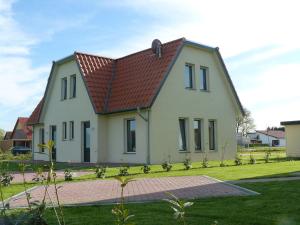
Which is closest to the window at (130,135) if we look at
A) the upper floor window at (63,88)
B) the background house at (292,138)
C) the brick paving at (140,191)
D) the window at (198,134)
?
the window at (198,134)

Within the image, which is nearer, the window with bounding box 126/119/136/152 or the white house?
the window with bounding box 126/119/136/152

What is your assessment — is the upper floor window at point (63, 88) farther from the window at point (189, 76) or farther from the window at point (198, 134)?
the window at point (198, 134)

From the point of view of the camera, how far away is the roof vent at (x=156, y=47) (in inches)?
934

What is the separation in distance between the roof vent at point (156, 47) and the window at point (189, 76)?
1.79 m

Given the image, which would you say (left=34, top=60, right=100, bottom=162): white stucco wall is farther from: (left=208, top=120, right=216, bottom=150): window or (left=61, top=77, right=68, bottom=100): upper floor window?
(left=208, top=120, right=216, bottom=150): window

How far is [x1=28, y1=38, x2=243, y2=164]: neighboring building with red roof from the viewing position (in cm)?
2253

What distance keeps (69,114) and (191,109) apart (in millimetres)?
7755

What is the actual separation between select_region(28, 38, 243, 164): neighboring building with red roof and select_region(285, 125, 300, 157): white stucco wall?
18.3 feet

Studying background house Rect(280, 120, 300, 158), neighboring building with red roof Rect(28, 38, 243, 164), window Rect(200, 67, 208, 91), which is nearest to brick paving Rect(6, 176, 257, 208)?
neighboring building with red roof Rect(28, 38, 243, 164)

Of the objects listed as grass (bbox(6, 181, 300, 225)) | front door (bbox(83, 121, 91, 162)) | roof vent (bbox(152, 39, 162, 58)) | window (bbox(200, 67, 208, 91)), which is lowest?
grass (bbox(6, 181, 300, 225))

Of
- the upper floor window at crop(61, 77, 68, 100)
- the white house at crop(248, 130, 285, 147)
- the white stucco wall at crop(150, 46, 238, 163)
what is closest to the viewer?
the white stucco wall at crop(150, 46, 238, 163)

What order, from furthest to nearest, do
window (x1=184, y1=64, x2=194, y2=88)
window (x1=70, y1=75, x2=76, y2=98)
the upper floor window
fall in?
the upper floor window < window (x1=70, y1=75, x2=76, y2=98) < window (x1=184, y1=64, x2=194, y2=88)

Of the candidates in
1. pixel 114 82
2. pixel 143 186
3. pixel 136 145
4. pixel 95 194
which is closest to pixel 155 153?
pixel 136 145

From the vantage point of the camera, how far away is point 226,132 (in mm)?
26375
